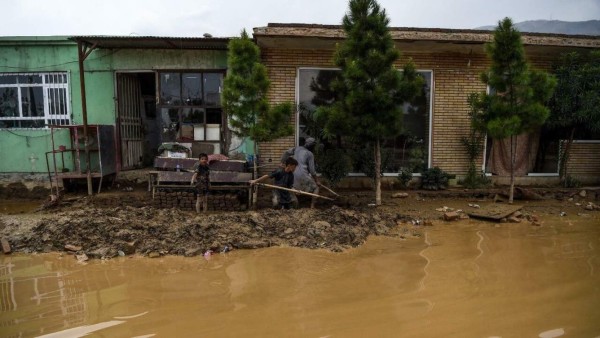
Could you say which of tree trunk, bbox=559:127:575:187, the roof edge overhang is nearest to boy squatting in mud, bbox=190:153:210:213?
the roof edge overhang

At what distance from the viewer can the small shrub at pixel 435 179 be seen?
9891 millimetres

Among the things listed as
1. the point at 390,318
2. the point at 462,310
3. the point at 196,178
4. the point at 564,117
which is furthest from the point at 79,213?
the point at 564,117

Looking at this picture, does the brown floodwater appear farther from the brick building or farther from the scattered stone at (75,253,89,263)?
the brick building

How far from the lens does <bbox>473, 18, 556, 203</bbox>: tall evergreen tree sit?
8.13 m

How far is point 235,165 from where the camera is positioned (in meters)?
8.61

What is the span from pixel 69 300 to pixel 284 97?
6.80m

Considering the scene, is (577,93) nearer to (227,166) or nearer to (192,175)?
(227,166)

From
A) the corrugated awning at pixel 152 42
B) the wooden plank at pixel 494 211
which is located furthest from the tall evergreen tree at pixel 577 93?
the corrugated awning at pixel 152 42

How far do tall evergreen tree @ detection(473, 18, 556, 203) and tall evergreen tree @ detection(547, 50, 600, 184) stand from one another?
1.68 metres

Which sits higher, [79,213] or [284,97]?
[284,97]

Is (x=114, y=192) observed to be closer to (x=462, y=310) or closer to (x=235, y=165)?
(x=235, y=165)

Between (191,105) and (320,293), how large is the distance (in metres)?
7.29

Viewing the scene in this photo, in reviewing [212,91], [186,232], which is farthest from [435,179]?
[186,232]

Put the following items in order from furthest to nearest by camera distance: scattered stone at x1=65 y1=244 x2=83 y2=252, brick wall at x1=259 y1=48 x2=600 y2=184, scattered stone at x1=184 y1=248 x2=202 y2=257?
brick wall at x1=259 y1=48 x2=600 y2=184 → scattered stone at x1=65 y1=244 x2=83 y2=252 → scattered stone at x1=184 y1=248 x2=202 y2=257
